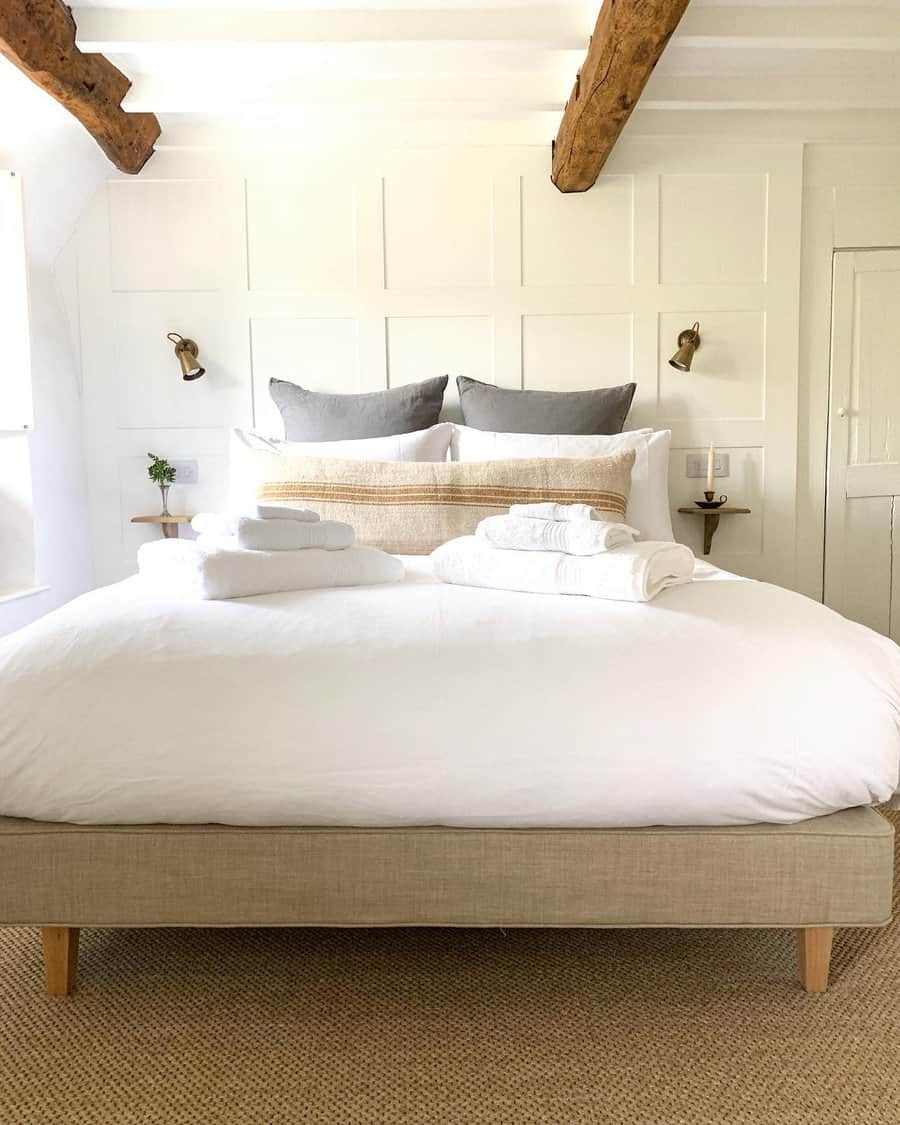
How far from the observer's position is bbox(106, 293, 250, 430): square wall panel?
3.96m

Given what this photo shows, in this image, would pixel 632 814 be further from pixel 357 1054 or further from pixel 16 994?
pixel 16 994

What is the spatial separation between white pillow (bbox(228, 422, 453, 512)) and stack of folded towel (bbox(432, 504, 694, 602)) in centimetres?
112

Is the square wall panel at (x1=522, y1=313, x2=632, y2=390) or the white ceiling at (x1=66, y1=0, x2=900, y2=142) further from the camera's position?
the square wall panel at (x1=522, y1=313, x2=632, y2=390)

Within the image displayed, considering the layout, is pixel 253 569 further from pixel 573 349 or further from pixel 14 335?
pixel 573 349

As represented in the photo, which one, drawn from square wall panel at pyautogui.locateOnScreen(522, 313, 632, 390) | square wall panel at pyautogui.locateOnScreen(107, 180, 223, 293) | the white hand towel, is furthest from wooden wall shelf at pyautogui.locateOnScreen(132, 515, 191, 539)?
the white hand towel

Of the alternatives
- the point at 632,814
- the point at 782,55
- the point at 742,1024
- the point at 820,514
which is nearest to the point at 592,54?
the point at 782,55

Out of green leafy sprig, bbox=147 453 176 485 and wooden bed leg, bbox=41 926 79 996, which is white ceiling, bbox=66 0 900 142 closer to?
green leafy sprig, bbox=147 453 176 485

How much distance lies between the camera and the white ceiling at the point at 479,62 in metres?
3.04

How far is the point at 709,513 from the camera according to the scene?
3.86 meters

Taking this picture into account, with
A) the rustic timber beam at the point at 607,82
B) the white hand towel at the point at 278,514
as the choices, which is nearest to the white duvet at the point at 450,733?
the white hand towel at the point at 278,514

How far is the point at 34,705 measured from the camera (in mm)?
1663

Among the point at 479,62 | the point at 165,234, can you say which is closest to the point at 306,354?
the point at 165,234

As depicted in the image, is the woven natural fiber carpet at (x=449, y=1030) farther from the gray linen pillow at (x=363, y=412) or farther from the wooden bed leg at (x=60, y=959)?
the gray linen pillow at (x=363, y=412)

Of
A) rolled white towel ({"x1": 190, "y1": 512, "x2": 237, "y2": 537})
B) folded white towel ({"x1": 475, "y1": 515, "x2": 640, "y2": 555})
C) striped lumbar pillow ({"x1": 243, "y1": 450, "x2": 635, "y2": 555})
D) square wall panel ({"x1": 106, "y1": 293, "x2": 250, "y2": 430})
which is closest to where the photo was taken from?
folded white towel ({"x1": 475, "y1": 515, "x2": 640, "y2": 555})
